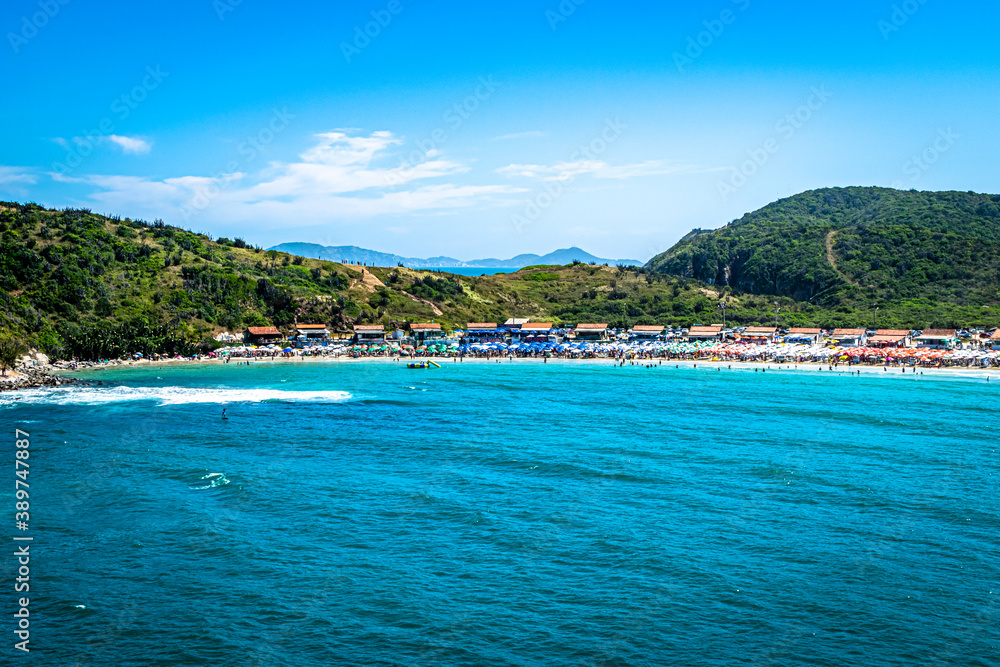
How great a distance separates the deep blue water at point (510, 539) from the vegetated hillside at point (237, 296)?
4036cm

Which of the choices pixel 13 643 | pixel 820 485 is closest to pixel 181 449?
pixel 13 643

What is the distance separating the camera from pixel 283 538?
2764 cm

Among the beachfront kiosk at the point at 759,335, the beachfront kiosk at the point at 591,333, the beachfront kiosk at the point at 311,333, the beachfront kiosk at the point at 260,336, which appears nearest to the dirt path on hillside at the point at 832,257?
the beachfront kiosk at the point at 759,335

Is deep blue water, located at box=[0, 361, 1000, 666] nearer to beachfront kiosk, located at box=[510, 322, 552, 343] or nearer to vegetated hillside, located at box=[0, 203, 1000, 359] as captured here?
vegetated hillside, located at box=[0, 203, 1000, 359]

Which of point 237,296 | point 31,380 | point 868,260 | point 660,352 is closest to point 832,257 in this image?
point 868,260

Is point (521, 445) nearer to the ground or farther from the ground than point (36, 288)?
nearer to the ground

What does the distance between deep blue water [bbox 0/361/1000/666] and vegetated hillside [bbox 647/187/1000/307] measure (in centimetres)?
8731

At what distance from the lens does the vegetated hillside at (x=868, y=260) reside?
129 metres

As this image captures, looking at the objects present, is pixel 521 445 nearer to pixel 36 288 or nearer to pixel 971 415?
pixel 971 415

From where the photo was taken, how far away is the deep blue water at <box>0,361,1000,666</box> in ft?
66.2

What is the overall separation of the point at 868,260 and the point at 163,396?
135m

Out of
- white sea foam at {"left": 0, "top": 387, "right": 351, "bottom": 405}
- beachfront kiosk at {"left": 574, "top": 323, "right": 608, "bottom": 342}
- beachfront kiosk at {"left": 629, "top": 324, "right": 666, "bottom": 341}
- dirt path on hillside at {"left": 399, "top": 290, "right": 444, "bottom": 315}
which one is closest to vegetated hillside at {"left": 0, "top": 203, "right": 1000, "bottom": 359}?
dirt path on hillside at {"left": 399, "top": 290, "right": 444, "bottom": 315}

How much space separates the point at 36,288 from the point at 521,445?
77803 mm

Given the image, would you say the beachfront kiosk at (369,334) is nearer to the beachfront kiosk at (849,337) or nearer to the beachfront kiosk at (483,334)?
the beachfront kiosk at (483,334)
